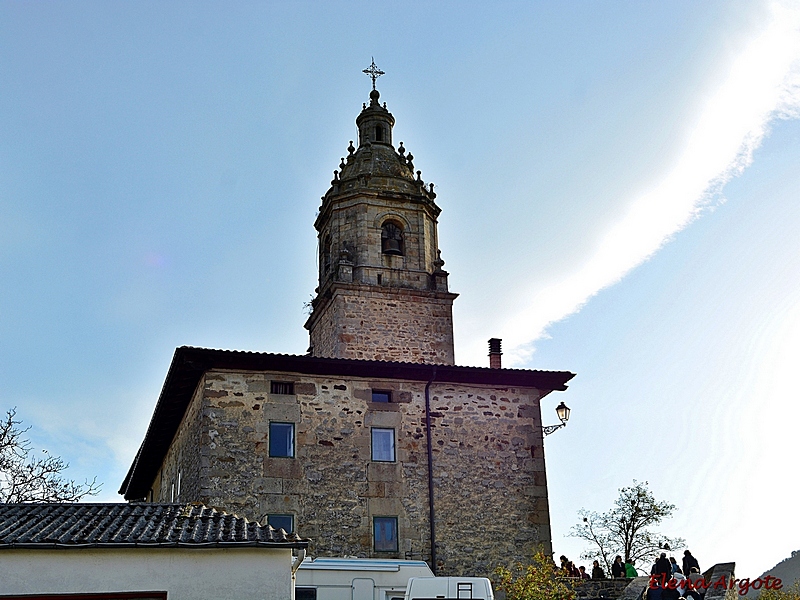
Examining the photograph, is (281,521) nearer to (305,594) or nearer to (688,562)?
(305,594)

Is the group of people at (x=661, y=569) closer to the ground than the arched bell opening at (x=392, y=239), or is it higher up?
closer to the ground

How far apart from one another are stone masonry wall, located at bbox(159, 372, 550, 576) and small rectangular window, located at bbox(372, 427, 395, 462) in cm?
13

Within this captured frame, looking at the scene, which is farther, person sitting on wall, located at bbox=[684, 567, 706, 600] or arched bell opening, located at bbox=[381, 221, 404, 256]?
arched bell opening, located at bbox=[381, 221, 404, 256]

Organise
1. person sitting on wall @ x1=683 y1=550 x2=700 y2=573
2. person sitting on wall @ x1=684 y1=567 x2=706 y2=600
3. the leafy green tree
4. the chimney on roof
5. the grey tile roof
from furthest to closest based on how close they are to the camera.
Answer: the chimney on roof, person sitting on wall @ x1=683 y1=550 x2=700 y2=573, the leafy green tree, person sitting on wall @ x1=684 y1=567 x2=706 y2=600, the grey tile roof

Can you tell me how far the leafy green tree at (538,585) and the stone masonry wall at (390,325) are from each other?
9004mm

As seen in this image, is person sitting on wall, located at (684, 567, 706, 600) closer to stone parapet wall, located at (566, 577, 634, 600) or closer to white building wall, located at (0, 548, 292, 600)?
stone parapet wall, located at (566, 577, 634, 600)

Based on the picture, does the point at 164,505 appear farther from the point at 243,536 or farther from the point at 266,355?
the point at 266,355

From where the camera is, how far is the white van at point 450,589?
13.2 metres

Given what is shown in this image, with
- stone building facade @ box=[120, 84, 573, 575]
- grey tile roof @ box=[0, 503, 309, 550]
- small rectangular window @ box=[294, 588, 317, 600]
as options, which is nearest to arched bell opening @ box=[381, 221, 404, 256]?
stone building facade @ box=[120, 84, 573, 575]

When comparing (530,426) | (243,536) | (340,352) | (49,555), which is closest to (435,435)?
(530,426)

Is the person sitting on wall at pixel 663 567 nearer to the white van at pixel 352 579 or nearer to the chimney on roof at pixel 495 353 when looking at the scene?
the white van at pixel 352 579

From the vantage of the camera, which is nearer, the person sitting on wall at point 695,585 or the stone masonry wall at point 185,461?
the person sitting on wall at point 695,585

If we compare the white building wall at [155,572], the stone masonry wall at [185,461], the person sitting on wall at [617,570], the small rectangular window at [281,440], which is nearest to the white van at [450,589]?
the white building wall at [155,572]

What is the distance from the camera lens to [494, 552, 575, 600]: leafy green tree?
17250 mm
